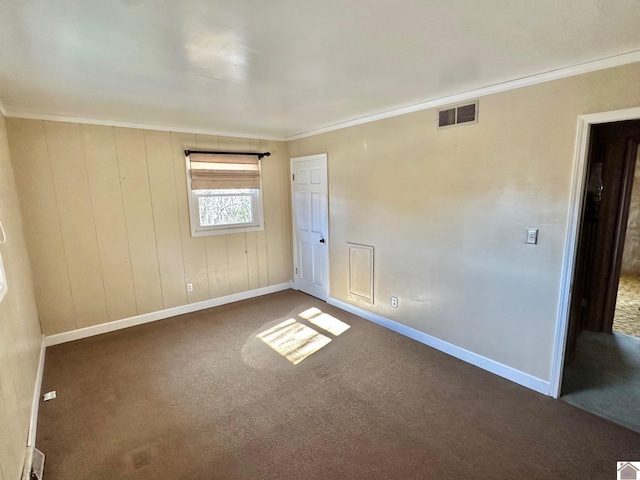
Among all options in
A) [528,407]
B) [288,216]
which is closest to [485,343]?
[528,407]

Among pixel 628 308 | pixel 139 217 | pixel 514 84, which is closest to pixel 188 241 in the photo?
pixel 139 217

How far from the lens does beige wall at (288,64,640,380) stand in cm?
224

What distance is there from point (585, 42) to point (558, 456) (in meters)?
2.43

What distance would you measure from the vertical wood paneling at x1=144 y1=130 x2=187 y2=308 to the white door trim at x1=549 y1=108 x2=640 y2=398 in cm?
403

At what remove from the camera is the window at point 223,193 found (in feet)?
13.4

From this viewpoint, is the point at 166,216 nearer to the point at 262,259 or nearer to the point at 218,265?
the point at 218,265

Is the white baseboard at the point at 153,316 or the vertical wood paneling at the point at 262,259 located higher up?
the vertical wood paneling at the point at 262,259

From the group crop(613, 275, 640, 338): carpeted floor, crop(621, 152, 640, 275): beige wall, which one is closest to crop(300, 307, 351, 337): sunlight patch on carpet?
crop(613, 275, 640, 338): carpeted floor

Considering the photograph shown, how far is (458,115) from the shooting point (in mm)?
2736

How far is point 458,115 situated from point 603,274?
2.38 m

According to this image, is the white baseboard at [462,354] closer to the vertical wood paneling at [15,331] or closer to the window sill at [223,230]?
the window sill at [223,230]

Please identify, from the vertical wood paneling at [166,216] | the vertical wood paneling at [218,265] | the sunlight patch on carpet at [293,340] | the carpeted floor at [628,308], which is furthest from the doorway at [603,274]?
the vertical wood paneling at [166,216]

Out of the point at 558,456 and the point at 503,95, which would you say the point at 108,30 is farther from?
the point at 558,456

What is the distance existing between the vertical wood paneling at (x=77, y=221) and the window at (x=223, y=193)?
1.09 meters
